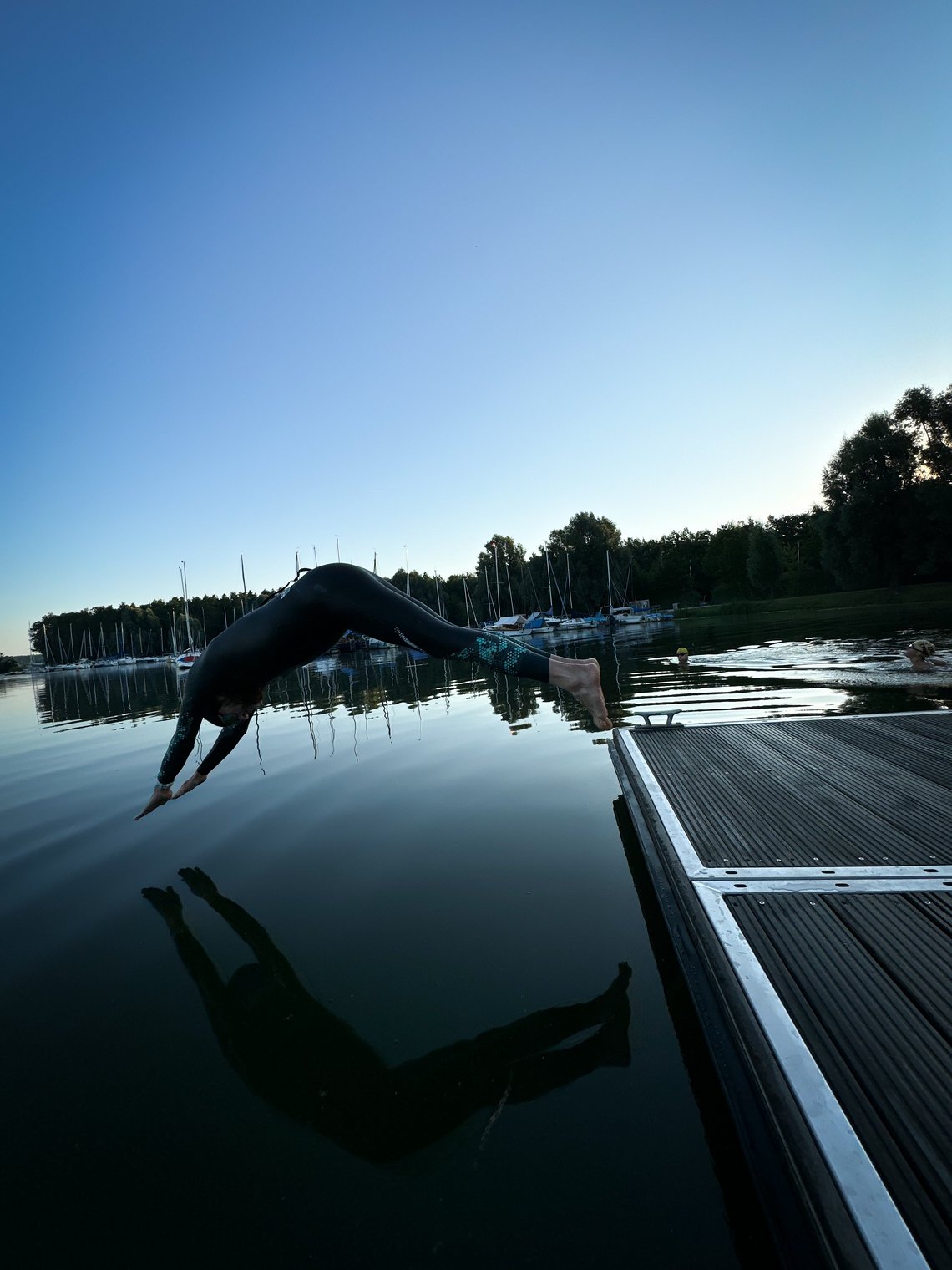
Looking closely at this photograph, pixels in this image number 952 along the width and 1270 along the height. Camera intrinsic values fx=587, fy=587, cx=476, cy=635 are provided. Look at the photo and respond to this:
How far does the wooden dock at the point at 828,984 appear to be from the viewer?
5.04 feet

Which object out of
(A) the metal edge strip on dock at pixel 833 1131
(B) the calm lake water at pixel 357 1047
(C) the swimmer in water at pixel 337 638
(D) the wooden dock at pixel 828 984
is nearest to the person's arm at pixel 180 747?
(C) the swimmer in water at pixel 337 638

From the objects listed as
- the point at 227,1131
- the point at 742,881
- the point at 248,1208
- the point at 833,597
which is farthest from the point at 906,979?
the point at 833,597

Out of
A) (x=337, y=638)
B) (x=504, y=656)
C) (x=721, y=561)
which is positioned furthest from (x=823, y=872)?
(x=721, y=561)

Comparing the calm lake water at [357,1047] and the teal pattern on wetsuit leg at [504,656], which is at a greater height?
the teal pattern on wetsuit leg at [504,656]

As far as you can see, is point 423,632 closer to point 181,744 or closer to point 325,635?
point 325,635

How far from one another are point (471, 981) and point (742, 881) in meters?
1.57

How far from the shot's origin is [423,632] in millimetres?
3180

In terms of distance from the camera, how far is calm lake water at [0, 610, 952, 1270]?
1915 millimetres

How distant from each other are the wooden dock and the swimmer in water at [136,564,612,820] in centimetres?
118

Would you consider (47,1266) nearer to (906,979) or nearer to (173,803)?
(906,979)

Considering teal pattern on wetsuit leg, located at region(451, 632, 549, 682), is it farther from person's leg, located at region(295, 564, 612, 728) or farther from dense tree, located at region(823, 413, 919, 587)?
dense tree, located at region(823, 413, 919, 587)

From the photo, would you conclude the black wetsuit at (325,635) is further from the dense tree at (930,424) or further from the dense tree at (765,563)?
the dense tree at (765,563)

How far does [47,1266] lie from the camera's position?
1829 mm

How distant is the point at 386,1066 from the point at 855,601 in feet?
190
